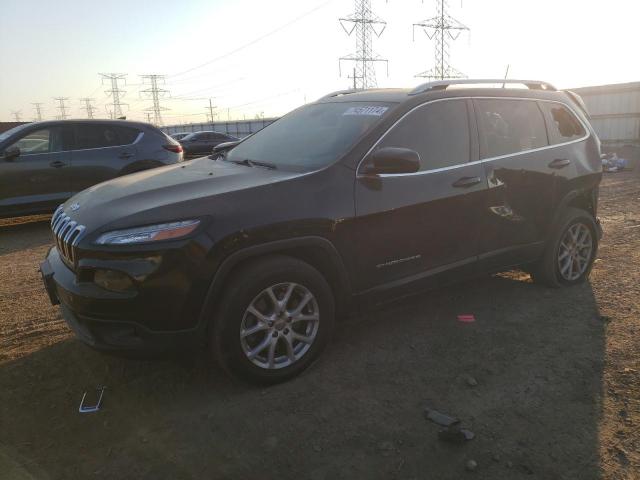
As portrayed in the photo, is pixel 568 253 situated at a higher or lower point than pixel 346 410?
higher

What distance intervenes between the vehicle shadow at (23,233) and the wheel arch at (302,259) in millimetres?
5229

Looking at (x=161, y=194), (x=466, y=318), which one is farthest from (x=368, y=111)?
(x=466, y=318)

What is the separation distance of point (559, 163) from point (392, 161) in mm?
2062

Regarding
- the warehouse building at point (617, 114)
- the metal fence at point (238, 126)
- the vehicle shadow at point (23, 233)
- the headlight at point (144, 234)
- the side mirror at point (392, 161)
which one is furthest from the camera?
the metal fence at point (238, 126)

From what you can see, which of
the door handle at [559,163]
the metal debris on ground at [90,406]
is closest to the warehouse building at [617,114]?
the door handle at [559,163]

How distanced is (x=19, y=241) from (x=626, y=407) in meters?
7.64

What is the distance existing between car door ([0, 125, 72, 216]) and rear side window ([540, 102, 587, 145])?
270 inches

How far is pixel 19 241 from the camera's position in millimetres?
7500

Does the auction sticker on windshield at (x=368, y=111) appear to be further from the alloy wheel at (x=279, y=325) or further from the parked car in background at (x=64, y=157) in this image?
the parked car in background at (x=64, y=157)

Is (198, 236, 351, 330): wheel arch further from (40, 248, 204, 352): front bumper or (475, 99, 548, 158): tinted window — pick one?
(475, 99, 548, 158): tinted window

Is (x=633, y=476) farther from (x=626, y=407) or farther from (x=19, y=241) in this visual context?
(x=19, y=241)

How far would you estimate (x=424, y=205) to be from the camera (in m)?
3.63

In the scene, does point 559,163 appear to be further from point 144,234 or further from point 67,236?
point 67,236

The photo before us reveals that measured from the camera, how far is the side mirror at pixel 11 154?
7.64 m
